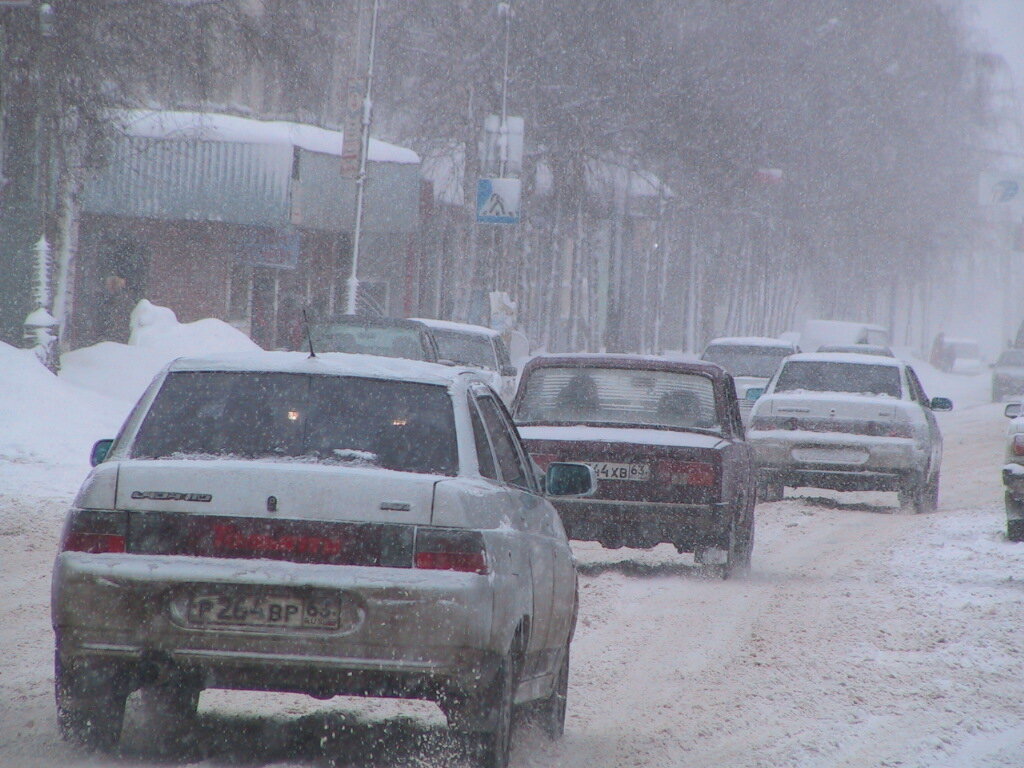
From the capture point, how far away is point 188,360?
228 inches

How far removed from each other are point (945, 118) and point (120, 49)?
5281cm

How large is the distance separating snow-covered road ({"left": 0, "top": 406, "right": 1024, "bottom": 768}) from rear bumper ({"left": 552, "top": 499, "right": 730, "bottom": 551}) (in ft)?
1.09

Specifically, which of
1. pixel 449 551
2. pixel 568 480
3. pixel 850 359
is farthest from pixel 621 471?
pixel 850 359

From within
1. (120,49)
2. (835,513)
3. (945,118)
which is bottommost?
(835,513)

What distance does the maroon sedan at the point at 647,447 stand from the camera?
10.9 meters

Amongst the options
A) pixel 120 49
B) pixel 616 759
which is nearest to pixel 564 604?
pixel 616 759

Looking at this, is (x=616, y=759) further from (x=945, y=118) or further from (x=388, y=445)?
(x=945, y=118)

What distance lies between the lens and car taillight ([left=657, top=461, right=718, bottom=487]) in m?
10.9

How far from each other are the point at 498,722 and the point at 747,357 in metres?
23.0

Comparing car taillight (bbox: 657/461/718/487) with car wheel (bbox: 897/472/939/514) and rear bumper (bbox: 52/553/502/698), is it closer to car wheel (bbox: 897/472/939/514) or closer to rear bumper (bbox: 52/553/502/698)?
→ car wheel (bbox: 897/472/939/514)

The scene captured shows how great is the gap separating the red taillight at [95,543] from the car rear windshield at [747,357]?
2268 cm

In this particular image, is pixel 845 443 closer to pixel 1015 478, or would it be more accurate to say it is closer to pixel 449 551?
pixel 1015 478

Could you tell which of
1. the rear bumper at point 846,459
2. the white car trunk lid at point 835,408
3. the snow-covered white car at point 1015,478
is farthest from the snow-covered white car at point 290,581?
the white car trunk lid at point 835,408

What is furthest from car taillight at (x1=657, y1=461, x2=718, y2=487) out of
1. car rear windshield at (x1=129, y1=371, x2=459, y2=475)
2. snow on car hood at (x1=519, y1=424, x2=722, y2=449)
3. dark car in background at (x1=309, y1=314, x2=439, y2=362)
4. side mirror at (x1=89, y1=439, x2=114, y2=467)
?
dark car in background at (x1=309, y1=314, x2=439, y2=362)
